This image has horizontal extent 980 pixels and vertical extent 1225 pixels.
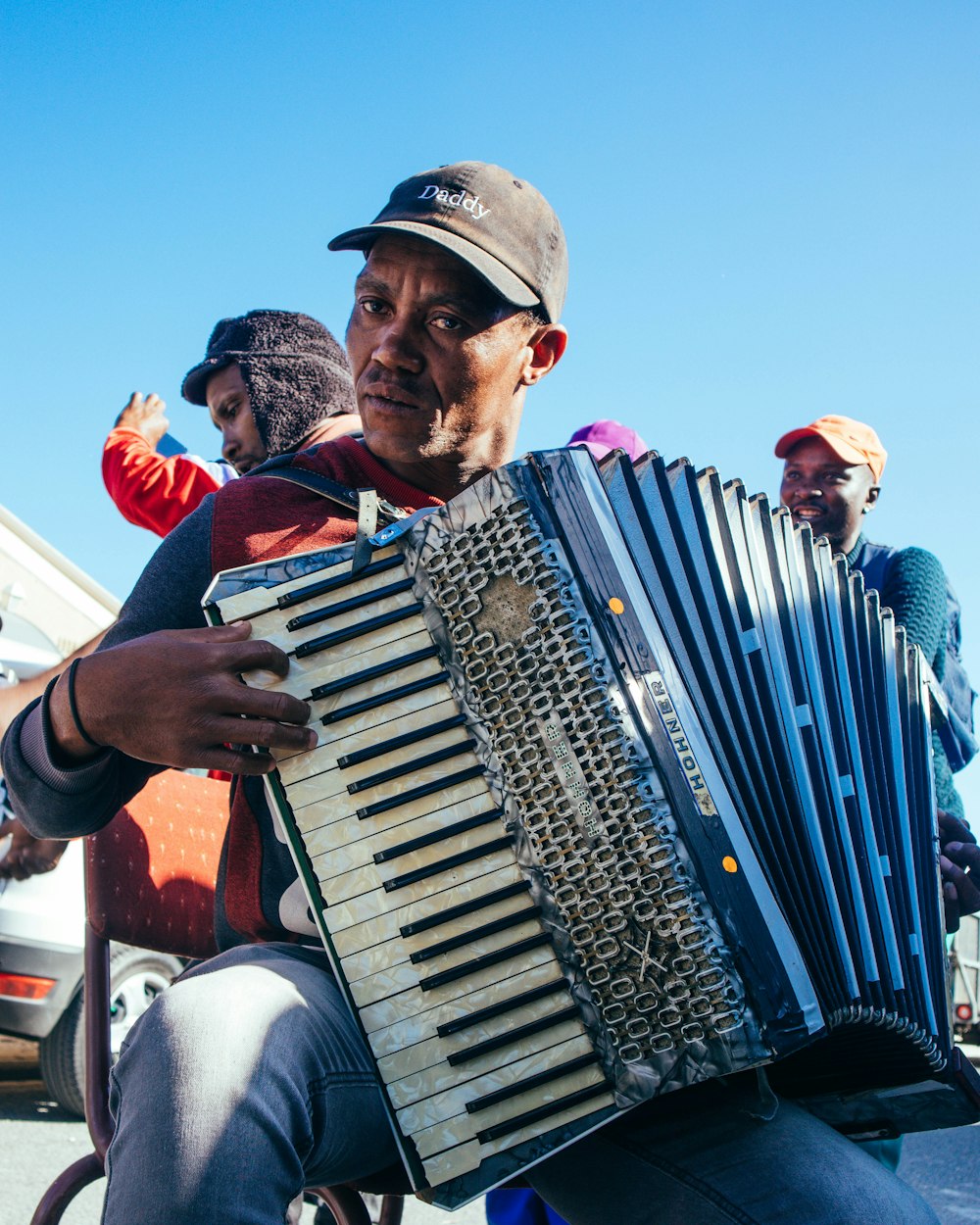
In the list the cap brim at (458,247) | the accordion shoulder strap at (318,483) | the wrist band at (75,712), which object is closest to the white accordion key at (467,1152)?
the wrist band at (75,712)

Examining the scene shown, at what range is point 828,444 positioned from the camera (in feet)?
12.4

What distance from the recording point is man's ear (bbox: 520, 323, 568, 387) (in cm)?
202

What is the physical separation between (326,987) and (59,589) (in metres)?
13.3

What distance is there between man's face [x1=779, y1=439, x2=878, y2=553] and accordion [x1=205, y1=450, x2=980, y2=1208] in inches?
88.7

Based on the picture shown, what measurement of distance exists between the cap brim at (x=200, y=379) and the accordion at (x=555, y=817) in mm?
2104

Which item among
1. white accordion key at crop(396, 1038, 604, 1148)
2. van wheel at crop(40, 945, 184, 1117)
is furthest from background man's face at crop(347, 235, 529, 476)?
van wheel at crop(40, 945, 184, 1117)

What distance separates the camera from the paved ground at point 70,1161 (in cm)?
351

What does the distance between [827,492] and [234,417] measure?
1860mm

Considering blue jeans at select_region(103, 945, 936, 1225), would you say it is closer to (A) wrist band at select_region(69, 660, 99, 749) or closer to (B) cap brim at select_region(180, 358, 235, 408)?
(A) wrist band at select_region(69, 660, 99, 749)

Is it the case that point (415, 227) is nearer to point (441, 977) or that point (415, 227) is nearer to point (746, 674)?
point (746, 674)

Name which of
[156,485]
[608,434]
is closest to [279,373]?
[156,485]

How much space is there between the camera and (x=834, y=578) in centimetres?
184

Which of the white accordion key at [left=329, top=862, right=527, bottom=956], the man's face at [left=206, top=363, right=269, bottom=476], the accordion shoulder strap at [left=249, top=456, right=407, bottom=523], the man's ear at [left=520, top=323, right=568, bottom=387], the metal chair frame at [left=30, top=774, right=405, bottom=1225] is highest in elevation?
the man's face at [left=206, top=363, right=269, bottom=476]

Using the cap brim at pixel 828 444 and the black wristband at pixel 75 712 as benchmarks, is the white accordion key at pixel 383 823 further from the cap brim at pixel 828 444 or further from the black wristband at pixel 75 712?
the cap brim at pixel 828 444
